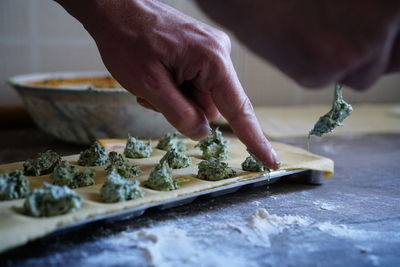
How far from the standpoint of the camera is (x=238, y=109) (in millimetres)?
1188

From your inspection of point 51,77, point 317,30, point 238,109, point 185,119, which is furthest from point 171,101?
point 51,77

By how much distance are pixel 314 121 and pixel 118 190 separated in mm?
1540

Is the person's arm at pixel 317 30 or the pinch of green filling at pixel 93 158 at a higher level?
the person's arm at pixel 317 30

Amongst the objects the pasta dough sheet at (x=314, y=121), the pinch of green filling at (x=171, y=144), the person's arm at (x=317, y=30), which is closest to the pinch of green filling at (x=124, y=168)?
the pinch of green filling at (x=171, y=144)

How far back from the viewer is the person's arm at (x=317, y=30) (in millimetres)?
662

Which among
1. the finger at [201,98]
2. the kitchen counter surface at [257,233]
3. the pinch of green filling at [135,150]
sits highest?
the finger at [201,98]

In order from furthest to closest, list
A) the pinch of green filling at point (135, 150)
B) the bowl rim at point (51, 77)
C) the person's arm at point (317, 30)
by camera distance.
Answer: the bowl rim at point (51, 77)
the pinch of green filling at point (135, 150)
the person's arm at point (317, 30)

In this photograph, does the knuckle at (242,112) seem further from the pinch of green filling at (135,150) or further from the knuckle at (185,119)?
the pinch of green filling at (135,150)

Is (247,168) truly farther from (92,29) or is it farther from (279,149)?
(92,29)

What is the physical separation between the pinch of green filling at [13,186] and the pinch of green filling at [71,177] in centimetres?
8

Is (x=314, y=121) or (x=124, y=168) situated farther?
(x=314, y=121)

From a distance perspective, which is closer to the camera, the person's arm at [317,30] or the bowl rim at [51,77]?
the person's arm at [317,30]

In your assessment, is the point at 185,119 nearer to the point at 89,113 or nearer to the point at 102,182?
the point at 102,182

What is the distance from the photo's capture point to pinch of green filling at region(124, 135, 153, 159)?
1.38m
